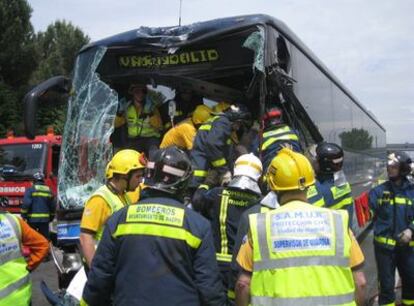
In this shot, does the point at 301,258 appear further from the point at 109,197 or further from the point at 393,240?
the point at 393,240

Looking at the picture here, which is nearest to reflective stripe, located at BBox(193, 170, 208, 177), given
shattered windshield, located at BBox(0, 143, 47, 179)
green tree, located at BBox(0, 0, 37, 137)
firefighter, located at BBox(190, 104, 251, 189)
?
firefighter, located at BBox(190, 104, 251, 189)

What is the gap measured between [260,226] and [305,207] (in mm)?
272

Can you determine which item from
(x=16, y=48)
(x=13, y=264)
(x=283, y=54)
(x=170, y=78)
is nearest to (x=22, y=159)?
(x=170, y=78)

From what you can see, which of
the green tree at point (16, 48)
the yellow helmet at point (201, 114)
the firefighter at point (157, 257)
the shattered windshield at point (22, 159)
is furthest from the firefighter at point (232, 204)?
the green tree at point (16, 48)

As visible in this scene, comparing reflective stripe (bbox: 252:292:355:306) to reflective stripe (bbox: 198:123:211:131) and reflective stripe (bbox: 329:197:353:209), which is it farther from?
reflective stripe (bbox: 198:123:211:131)

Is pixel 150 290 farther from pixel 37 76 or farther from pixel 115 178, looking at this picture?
pixel 37 76

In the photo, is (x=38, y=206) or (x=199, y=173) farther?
(x=38, y=206)

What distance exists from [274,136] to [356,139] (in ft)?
24.4

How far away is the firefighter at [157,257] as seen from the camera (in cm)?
306

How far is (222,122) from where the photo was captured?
19.0 ft

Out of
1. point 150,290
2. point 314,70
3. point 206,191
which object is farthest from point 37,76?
point 150,290

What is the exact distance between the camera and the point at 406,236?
6582 mm

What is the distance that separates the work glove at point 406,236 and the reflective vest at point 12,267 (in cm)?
442

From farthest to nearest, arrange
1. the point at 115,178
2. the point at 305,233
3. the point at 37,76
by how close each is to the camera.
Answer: the point at 37,76 → the point at 115,178 → the point at 305,233
